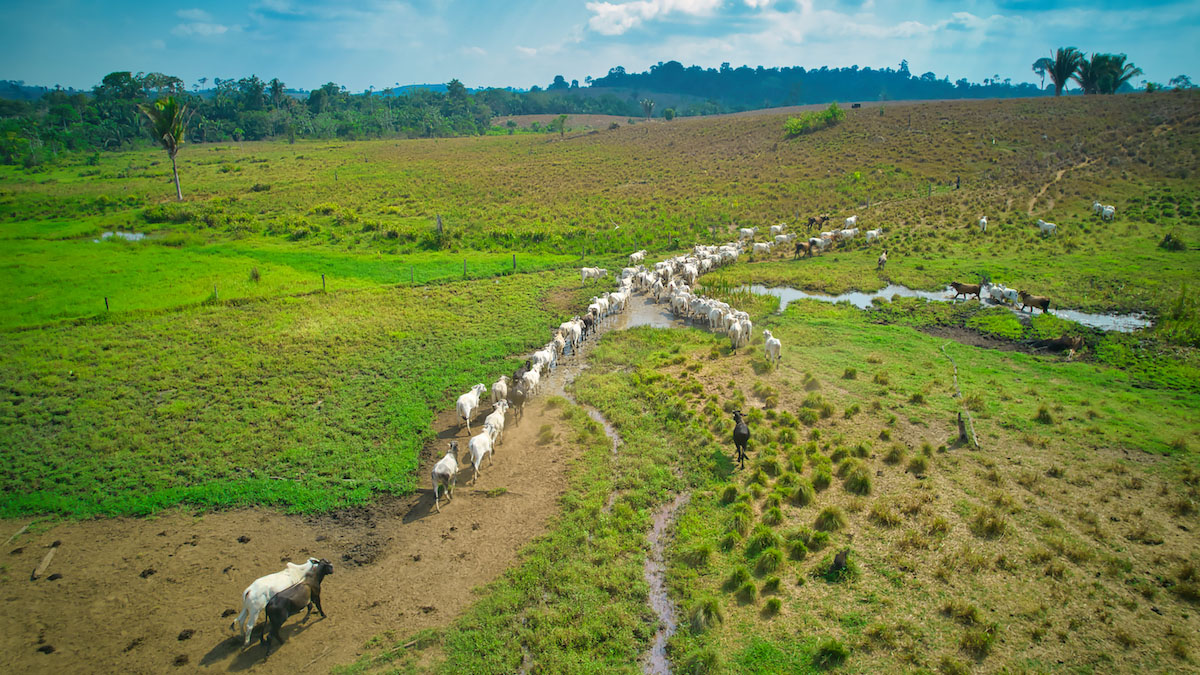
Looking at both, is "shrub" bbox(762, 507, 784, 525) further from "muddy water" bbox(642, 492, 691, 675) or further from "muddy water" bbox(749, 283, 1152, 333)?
"muddy water" bbox(749, 283, 1152, 333)

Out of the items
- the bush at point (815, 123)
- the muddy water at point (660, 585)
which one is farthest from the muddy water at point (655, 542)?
the bush at point (815, 123)

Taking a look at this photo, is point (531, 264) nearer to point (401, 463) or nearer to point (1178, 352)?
point (401, 463)

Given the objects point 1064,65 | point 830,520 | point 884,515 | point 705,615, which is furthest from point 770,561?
point 1064,65

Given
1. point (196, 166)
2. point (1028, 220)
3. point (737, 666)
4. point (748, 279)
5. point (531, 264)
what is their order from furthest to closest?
point (196, 166) → point (1028, 220) → point (531, 264) → point (748, 279) → point (737, 666)

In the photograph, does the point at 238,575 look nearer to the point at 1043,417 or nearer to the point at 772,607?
the point at 772,607

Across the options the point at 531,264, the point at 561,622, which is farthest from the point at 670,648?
the point at 531,264

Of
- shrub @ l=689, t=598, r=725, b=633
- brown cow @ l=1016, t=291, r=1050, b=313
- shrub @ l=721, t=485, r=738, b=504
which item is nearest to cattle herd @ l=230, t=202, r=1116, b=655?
brown cow @ l=1016, t=291, r=1050, b=313
